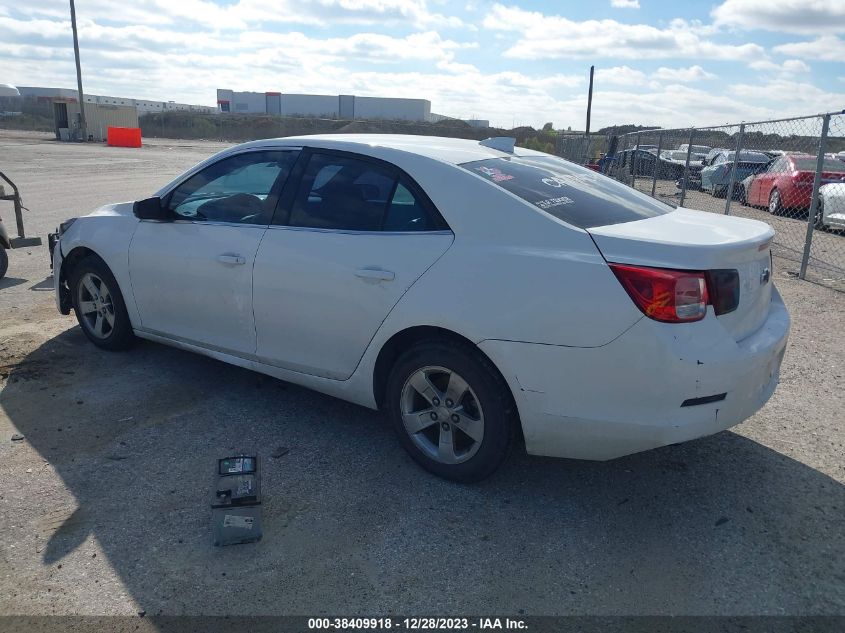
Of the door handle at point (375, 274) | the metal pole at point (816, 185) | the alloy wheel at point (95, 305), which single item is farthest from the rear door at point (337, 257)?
the metal pole at point (816, 185)

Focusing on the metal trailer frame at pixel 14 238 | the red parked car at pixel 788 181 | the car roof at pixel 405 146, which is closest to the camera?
the car roof at pixel 405 146

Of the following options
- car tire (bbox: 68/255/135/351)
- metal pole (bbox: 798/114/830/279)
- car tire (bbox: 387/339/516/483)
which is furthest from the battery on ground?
metal pole (bbox: 798/114/830/279)

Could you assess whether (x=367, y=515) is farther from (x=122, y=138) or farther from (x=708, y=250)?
(x=122, y=138)

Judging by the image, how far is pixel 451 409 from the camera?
3.55m

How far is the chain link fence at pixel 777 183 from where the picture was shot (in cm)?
909

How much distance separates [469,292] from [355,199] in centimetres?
100

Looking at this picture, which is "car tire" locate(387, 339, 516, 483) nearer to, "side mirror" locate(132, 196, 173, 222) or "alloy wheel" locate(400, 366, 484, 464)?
"alloy wheel" locate(400, 366, 484, 464)

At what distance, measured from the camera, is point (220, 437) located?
4164 millimetres

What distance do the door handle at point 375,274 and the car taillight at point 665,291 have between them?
1140 mm

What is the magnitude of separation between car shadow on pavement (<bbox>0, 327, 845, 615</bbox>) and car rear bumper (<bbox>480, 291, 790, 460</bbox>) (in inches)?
18.0

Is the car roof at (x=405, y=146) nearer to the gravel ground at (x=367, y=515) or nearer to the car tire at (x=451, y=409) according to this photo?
the car tire at (x=451, y=409)

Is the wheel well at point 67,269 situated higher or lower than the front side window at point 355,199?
lower

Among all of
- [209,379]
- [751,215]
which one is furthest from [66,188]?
[751,215]

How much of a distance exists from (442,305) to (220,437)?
1.65m
